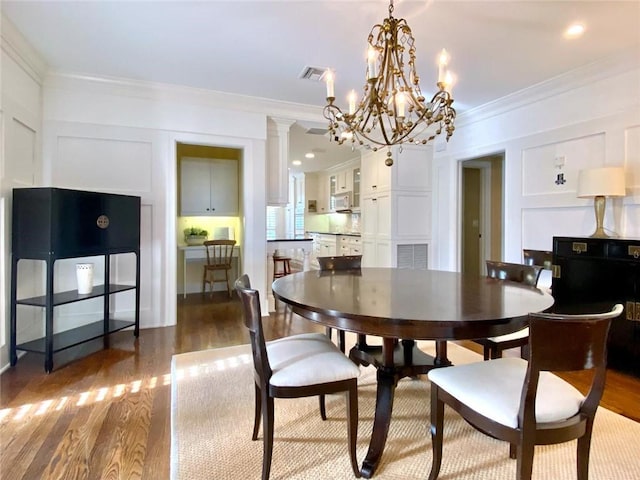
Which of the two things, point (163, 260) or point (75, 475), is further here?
point (163, 260)

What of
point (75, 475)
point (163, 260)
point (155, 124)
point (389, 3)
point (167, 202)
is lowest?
point (75, 475)

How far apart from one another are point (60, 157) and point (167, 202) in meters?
1.04

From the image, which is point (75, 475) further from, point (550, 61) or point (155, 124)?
point (550, 61)

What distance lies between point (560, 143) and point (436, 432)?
3312 millimetres

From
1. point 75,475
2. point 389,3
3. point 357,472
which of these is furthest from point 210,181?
point 357,472

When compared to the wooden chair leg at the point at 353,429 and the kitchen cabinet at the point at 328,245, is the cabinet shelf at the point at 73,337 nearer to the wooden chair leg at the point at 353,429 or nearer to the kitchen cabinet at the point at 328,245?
the wooden chair leg at the point at 353,429

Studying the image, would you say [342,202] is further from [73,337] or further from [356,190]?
[73,337]

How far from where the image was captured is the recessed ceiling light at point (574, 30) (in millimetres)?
2510

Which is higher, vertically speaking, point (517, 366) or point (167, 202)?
point (167, 202)

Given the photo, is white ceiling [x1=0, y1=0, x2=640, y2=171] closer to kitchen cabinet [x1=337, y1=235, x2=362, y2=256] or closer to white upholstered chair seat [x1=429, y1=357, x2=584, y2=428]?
white upholstered chair seat [x1=429, y1=357, x2=584, y2=428]

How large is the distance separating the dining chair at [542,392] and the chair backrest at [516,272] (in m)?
0.99

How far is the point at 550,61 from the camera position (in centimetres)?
306

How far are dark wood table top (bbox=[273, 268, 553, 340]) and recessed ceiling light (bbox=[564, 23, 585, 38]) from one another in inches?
→ 78.8

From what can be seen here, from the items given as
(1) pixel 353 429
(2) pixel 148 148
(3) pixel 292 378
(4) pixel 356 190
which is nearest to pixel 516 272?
(1) pixel 353 429
